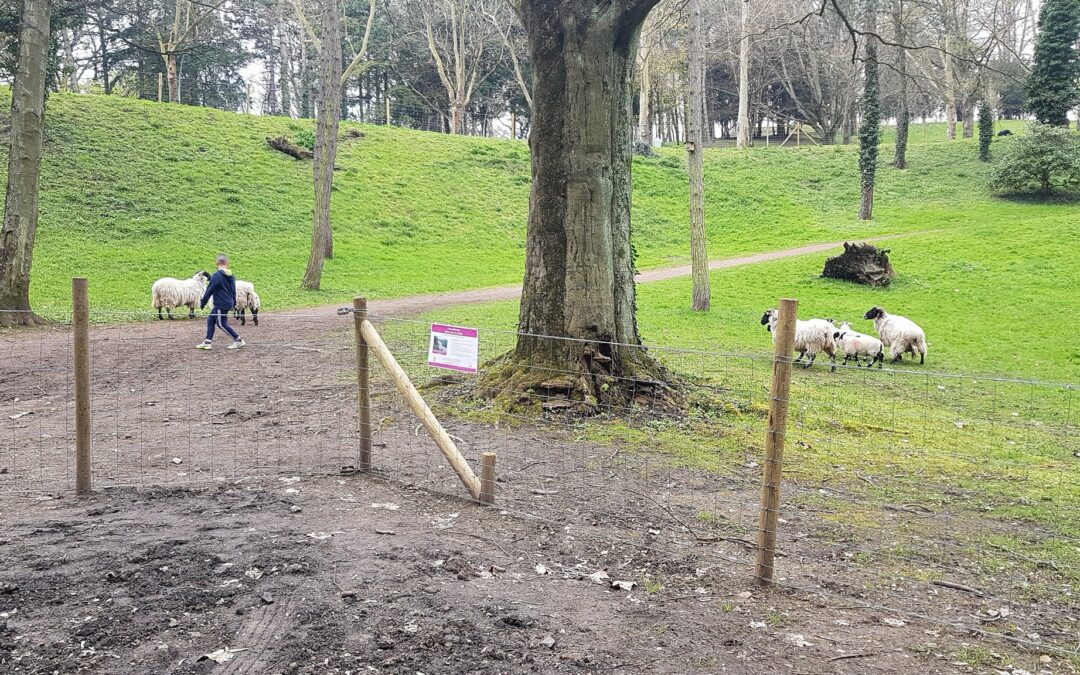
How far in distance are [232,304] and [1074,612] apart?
1341 cm

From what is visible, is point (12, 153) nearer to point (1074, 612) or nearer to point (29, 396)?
point (29, 396)

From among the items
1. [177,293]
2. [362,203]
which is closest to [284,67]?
[362,203]

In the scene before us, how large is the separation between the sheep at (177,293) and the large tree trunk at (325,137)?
521 centimetres

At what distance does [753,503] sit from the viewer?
694 cm

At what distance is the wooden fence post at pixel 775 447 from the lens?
5.15 meters

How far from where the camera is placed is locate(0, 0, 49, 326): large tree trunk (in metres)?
16.6

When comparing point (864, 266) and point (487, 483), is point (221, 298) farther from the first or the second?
point (864, 266)

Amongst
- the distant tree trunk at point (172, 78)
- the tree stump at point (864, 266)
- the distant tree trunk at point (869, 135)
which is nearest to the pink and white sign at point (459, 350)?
the tree stump at point (864, 266)

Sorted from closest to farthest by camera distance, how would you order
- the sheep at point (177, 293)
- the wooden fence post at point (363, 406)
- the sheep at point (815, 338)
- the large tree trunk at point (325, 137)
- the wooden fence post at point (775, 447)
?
the wooden fence post at point (775, 447) < the wooden fence post at point (363, 406) < the sheep at point (815, 338) < the sheep at point (177, 293) < the large tree trunk at point (325, 137)

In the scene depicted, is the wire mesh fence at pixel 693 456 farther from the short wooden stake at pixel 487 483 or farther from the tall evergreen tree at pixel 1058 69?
the tall evergreen tree at pixel 1058 69

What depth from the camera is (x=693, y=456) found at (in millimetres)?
8250

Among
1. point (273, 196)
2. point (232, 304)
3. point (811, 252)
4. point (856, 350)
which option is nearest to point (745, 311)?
point (856, 350)

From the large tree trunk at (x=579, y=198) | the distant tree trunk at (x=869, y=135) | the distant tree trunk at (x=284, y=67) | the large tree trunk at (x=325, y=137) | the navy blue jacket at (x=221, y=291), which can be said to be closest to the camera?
the large tree trunk at (x=579, y=198)

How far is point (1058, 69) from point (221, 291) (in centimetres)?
4025
